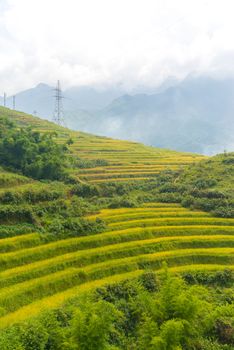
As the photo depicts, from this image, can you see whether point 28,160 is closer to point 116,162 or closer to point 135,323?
point 116,162

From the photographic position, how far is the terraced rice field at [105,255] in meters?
32.4

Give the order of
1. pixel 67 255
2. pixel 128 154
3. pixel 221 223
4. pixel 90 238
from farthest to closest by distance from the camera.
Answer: pixel 128 154 < pixel 221 223 < pixel 90 238 < pixel 67 255

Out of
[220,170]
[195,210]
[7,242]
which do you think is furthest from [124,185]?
[7,242]

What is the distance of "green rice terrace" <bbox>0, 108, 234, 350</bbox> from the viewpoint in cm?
3356

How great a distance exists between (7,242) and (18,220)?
17.2 ft

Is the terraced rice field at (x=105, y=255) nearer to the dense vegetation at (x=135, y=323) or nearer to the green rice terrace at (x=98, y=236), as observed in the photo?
the green rice terrace at (x=98, y=236)

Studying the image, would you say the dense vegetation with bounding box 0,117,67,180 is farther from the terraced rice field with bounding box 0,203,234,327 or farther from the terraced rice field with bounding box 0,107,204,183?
the terraced rice field with bounding box 0,203,234,327

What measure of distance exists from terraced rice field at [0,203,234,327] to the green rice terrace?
0.33ft

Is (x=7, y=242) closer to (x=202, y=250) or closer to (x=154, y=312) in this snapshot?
(x=154, y=312)

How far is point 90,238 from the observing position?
41.5 meters

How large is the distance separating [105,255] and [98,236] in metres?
3.42

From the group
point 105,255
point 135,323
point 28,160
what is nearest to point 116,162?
point 28,160

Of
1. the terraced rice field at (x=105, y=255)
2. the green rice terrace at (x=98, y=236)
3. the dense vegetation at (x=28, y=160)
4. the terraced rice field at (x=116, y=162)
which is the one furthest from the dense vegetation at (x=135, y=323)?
the terraced rice field at (x=116, y=162)

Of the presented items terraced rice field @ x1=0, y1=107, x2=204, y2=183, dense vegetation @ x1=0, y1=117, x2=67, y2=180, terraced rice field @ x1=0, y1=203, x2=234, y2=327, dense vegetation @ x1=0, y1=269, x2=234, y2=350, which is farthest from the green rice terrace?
terraced rice field @ x1=0, y1=107, x2=204, y2=183
